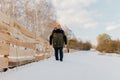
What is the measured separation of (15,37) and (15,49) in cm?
36

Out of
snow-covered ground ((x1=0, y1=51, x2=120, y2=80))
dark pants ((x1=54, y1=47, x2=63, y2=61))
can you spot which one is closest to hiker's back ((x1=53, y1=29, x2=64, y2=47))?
dark pants ((x1=54, y1=47, x2=63, y2=61))

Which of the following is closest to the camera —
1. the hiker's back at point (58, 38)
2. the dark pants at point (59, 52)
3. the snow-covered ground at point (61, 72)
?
the snow-covered ground at point (61, 72)

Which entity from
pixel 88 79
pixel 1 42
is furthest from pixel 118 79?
pixel 1 42

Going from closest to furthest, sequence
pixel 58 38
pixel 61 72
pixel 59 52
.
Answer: pixel 61 72 → pixel 58 38 → pixel 59 52

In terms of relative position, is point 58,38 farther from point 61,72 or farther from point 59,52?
point 61,72

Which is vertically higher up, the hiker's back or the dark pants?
the hiker's back

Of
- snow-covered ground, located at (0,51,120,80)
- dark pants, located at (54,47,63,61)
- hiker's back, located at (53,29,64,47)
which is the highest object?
hiker's back, located at (53,29,64,47)

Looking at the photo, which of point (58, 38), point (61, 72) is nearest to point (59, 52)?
point (58, 38)

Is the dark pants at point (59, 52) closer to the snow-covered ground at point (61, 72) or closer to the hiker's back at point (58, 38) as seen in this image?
the hiker's back at point (58, 38)

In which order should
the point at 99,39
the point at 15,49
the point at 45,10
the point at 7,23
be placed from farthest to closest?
the point at 99,39 < the point at 45,10 < the point at 15,49 < the point at 7,23

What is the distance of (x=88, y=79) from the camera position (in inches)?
256

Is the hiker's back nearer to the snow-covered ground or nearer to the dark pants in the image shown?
the dark pants

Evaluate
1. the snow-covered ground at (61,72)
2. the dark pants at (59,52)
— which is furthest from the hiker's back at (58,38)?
the snow-covered ground at (61,72)

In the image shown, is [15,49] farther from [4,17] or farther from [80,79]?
[80,79]
